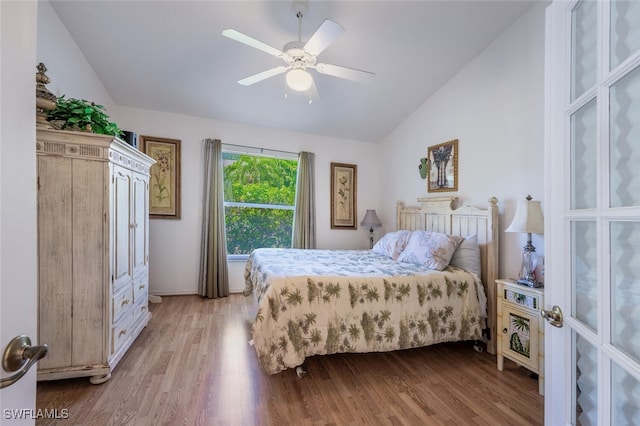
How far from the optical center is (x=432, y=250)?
8.91 feet

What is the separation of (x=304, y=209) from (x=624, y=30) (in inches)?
155

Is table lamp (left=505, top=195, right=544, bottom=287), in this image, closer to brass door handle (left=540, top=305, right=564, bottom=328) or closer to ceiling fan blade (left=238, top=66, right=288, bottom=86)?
brass door handle (left=540, top=305, right=564, bottom=328)

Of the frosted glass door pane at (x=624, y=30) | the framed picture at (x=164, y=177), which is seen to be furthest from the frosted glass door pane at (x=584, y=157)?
the framed picture at (x=164, y=177)

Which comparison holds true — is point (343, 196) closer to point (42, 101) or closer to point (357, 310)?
point (357, 310)

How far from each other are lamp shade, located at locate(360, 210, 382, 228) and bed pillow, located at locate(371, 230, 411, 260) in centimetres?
91

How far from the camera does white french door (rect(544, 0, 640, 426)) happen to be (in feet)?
Answer: 2.08

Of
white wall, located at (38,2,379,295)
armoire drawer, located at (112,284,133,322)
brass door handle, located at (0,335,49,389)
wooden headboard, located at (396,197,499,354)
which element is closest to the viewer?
brass door handle, located at (0,335,49,389)

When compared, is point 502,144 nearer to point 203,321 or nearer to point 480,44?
point 480,44

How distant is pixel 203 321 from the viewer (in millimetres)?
3059

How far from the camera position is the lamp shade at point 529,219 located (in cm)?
212

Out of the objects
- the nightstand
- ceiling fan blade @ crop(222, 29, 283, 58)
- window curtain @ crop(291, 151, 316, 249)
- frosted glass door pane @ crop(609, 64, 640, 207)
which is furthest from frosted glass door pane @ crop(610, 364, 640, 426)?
window curtain @ crop(291, 151, 316, 249)

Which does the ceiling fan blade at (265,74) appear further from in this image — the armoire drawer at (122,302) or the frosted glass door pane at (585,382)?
the frosted glass door pane at (585,382)

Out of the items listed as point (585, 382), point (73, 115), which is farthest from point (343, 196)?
point (585, 382)

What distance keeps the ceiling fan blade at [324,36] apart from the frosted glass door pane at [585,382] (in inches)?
73.7
